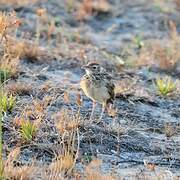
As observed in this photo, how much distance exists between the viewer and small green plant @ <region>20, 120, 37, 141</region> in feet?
25.1

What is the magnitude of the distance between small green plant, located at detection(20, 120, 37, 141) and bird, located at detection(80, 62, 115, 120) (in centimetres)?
118

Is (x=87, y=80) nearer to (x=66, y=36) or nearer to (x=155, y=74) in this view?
(x=155, y=74)

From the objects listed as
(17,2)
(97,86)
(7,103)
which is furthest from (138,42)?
(7,103)

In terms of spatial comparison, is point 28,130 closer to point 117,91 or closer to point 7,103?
point 7,103

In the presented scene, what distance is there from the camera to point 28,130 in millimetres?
7664

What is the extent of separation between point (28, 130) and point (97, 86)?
58.3 inches

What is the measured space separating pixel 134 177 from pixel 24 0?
8629 mm

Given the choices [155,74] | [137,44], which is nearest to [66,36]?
[137,44]

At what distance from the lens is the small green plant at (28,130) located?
25.1 ft

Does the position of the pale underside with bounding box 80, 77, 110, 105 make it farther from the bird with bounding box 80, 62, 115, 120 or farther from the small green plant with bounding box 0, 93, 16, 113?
the small green plant with bounding box 0, 93, 16, 113

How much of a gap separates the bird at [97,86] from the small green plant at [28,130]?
118cm

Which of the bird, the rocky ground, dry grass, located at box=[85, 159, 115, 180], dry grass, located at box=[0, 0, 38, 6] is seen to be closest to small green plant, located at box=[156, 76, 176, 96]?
the rocky ground

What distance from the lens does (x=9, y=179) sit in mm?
6461

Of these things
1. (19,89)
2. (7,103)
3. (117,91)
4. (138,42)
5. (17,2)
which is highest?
(7,103)
